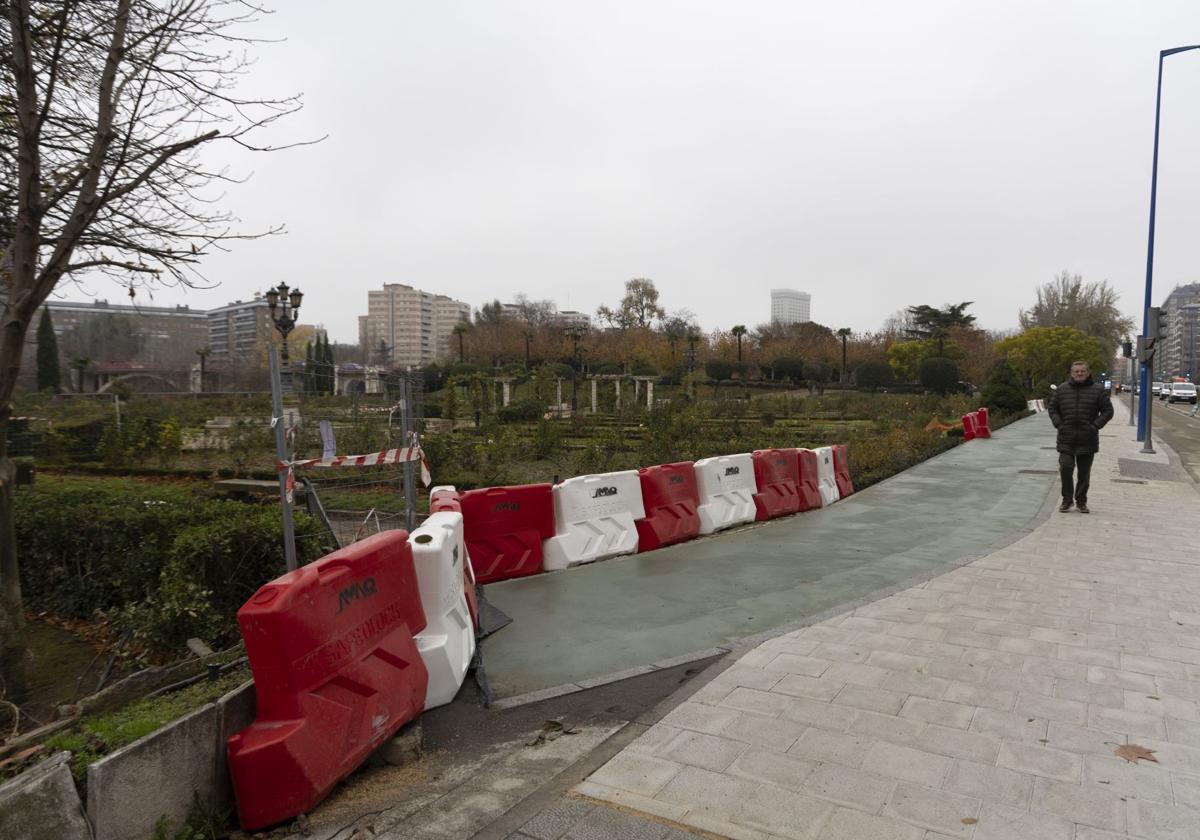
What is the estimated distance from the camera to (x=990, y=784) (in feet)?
10.5

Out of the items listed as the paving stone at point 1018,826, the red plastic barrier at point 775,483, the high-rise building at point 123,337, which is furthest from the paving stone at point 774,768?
the high-rise building at point 123,337

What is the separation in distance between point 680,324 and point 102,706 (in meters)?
79.7

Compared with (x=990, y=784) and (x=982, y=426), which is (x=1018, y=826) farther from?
(x=982, y=426)

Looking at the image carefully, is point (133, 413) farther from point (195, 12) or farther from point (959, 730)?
point (959, 730)

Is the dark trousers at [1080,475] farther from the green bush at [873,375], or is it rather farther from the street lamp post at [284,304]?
the green bush at [873,375]

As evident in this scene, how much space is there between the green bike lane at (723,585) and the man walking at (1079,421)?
57cm

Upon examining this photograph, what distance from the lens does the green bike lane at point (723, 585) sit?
4.94 m

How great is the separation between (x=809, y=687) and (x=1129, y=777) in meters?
1.47

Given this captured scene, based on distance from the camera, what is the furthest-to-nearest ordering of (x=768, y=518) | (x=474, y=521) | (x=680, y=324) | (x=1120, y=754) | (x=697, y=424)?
(x=680, y=324)
(x=697, y=424)
(x=768, y=518)
(x=474, y=521)
(x=1120, y=754)

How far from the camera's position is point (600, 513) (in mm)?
7625

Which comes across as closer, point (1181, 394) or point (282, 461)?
point (282, 461)

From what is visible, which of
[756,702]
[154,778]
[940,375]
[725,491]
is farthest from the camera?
[940,375]

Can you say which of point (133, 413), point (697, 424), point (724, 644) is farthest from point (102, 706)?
point (133, 413)

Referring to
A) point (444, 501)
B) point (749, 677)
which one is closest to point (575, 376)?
point (444, 501)
